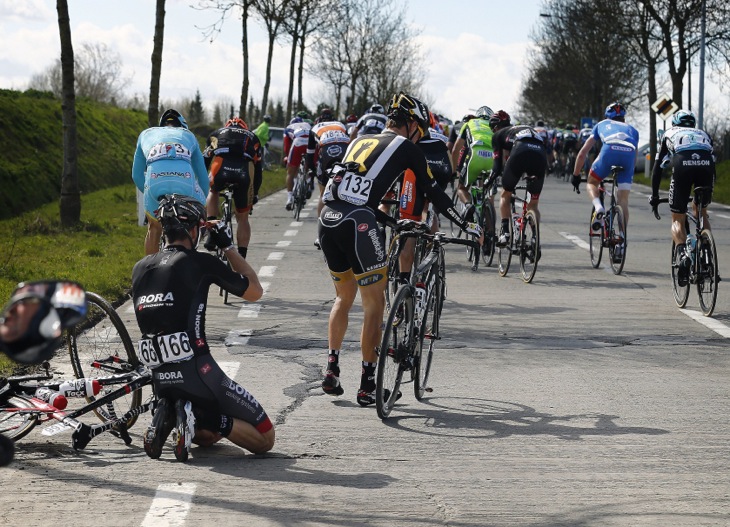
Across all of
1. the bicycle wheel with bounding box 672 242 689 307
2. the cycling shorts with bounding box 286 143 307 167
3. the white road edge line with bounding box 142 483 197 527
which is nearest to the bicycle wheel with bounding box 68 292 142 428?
the white road edge line with bounding box 142 483 197 527

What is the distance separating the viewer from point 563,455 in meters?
6.51

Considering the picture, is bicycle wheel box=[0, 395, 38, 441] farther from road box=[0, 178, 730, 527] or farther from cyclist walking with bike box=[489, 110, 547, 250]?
cyclist walking with bike box=[489, 110, 547, 250]

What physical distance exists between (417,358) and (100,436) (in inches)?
76.4

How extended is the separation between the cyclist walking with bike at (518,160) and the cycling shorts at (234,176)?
10.2 ft

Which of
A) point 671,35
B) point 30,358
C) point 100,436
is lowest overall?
point 100,436

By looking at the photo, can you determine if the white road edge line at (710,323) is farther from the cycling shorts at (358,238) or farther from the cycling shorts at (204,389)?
the cycling shorts at (204,389)

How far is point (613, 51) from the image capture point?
61062 mm

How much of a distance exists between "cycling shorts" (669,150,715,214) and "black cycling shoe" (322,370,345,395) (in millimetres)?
5401

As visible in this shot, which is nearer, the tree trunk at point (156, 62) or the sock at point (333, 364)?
the sock at point (333, 364)

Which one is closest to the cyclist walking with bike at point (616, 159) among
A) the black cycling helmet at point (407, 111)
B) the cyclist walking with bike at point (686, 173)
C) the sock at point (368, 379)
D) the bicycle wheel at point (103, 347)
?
the cyclist walking with bike at point (686, 173)

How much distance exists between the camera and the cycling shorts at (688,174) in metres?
12.3

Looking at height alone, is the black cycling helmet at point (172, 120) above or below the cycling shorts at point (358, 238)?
above

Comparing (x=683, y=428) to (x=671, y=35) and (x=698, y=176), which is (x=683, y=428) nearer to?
(x=698, y=176)

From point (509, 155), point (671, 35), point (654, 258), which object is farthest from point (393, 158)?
point (671, 35)
